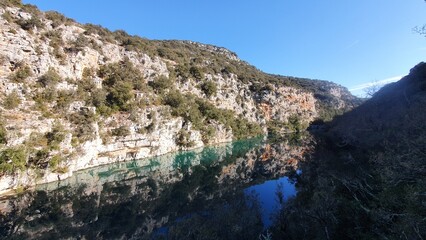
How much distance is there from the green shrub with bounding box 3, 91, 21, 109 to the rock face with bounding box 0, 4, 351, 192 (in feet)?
0.34

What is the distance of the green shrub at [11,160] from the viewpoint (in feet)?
77.9

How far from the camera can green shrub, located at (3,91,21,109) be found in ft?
102

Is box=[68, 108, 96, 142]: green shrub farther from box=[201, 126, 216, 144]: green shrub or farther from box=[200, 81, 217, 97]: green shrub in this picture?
box=[200, 81, 217, 97]: green shrub

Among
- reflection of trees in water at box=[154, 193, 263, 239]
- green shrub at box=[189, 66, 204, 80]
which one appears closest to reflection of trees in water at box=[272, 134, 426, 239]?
reflection of trees in water at box=[154, 193, 263, 239]

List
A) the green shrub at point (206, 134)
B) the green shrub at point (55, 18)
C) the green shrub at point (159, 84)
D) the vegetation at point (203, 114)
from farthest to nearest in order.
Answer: the green shrub at point (206, 134), the green shrub at point (159, 84), the vegetation at point (203, 114), the green shrub at point (55, 18)

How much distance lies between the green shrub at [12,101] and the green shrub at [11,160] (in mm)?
8871

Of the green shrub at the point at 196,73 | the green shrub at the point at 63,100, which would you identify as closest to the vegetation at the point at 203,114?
the green shrub at the point at 196,73

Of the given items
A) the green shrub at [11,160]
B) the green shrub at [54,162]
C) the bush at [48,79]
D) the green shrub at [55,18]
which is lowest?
the green shrub at [54,162]

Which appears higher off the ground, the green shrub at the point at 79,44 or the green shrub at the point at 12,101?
the green shrub at the point at 79,44

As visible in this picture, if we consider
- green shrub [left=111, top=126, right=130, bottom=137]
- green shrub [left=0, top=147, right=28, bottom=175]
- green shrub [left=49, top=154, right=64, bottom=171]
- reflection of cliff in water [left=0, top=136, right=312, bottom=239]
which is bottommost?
reflection of cliff in water [left=0, top=136, right=312, bottom=239]

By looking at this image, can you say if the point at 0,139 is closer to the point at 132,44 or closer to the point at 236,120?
the point at 132,44

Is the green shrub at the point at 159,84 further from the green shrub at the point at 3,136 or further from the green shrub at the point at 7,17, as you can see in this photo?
the green shrub at the point at 3,136

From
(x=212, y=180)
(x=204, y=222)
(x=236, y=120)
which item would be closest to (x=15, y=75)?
(x=212, y=180)

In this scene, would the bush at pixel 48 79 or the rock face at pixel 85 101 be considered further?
the bush at pixel 48 79
